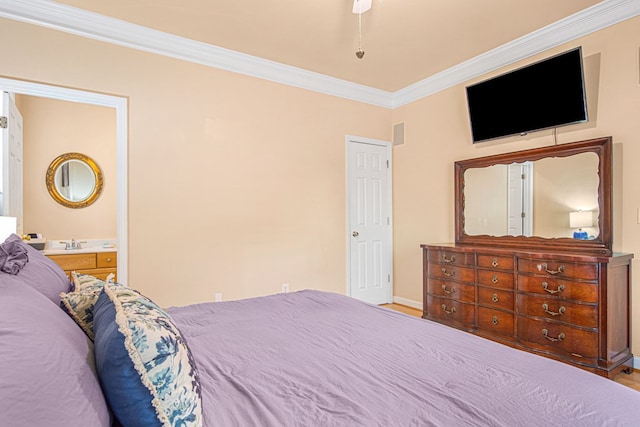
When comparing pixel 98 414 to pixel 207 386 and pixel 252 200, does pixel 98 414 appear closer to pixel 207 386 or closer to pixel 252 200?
pixel 207 386

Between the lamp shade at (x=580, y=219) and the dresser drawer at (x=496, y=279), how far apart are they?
67cm

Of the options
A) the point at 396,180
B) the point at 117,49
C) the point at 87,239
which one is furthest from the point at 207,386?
the point at 87,239

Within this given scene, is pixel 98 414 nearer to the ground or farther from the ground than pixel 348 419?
farther from the ground

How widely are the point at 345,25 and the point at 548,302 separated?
9.17ft

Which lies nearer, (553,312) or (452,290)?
(553,312)

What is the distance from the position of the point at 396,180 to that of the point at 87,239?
14.1 feet

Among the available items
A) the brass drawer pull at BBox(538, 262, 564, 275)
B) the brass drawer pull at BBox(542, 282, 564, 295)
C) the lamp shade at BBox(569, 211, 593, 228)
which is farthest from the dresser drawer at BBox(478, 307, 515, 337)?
the lamp shade at BBox(569, 211, 593, 228)

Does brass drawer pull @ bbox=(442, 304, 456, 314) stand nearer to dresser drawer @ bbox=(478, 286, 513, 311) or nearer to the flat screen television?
dresser drawer @ bbox=(478, 286, 513, 311)

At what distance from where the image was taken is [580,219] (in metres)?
2.88

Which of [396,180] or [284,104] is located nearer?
[284,104]

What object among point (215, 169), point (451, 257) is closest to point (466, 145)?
point (451, 257)

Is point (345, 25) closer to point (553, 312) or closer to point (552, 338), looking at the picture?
point (553, 312)

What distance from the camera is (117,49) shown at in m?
3.00

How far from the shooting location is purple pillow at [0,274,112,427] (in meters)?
0.54
